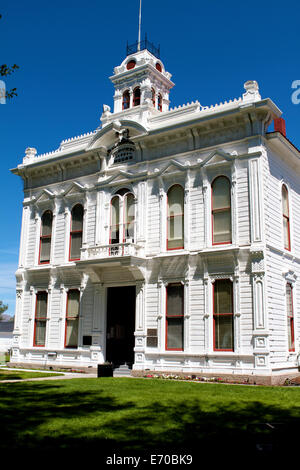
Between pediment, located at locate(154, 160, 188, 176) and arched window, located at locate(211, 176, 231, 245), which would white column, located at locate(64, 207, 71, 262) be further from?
arched window, located at locate(211, 176, 231, 245)

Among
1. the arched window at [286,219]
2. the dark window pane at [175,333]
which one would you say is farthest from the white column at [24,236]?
the arched window at [286,219]

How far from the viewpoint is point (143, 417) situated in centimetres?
1078

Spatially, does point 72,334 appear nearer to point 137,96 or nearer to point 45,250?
point 45,250

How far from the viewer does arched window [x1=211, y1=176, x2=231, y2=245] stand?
21.5 meters

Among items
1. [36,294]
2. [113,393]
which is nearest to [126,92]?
[36,294]

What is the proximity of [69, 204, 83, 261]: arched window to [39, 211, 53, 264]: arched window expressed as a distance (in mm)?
1927

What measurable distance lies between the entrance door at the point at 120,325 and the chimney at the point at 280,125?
10996mm

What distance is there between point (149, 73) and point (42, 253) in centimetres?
1227

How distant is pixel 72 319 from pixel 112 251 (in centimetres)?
495

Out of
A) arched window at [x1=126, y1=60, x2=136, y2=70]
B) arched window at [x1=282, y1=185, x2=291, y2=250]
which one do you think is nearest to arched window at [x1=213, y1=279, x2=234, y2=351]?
arched window at [x1=282, y1=185, x2=291, y2=250]

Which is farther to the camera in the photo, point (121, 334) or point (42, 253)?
point (42, 253)

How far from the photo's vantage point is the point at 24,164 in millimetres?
29984

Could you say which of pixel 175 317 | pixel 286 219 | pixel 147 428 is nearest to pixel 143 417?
pixel 147 428
